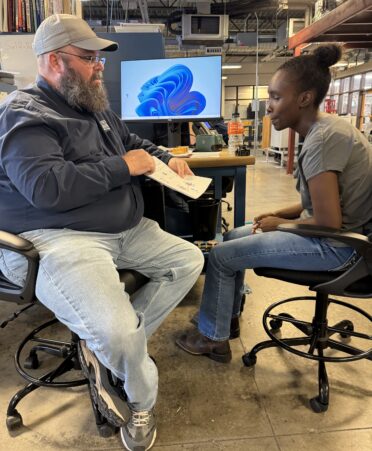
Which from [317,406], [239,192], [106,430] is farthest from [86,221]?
[317,406]

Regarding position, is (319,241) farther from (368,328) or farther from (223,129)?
(223,129)

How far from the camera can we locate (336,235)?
44.1 inches

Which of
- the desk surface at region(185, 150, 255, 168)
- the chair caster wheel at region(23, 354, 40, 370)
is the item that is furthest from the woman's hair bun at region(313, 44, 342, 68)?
the chair caster wheel at region(23, 354, 40, 370)

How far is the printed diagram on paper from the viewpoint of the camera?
1410 mm

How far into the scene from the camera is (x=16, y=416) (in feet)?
4.21

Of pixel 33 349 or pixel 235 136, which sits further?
pixel 235 136

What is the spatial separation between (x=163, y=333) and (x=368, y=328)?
1.05 m

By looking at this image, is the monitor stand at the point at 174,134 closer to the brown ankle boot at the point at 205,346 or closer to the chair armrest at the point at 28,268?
the brown ankle boot at the point at 205,346

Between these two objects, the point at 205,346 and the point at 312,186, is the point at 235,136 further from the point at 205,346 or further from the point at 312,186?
the point at 205,346

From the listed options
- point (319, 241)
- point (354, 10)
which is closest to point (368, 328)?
point (319, 241)

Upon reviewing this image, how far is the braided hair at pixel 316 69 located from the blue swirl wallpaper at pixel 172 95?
0.95m

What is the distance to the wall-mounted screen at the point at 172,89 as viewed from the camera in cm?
217

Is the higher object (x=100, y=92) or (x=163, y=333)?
(x=100, y=92)

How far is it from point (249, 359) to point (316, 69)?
3.91ft
